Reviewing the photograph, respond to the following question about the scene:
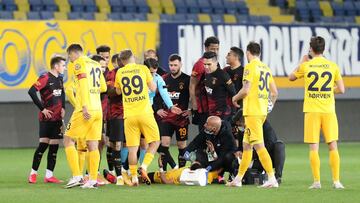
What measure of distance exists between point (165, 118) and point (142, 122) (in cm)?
228

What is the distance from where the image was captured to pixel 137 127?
579 inches

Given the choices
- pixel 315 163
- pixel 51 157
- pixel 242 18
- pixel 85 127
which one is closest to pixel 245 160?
pixel 315 163

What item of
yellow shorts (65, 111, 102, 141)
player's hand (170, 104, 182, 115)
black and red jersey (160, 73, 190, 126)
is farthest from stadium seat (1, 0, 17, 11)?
yellow shorts (65, 111, 102, 141)

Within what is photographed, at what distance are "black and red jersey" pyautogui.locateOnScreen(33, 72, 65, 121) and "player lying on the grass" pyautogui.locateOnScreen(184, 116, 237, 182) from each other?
7.23ft

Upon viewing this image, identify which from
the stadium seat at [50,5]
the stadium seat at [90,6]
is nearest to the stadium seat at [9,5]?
the stadium seat at [50,5]

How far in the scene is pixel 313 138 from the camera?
13.9 meters

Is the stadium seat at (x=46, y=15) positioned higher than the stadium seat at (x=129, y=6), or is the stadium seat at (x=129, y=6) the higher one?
the stadium seat at (x=129, y=6)

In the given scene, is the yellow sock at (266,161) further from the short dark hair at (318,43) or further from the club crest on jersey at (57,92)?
the club crest on jersey at (57,92)

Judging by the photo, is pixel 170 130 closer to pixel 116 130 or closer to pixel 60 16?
pixel 116 130

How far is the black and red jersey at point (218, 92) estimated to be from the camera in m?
15.6

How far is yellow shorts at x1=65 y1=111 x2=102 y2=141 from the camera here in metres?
14.2

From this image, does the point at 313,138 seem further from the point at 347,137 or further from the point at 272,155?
the point at 347,137

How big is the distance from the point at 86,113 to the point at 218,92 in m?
2.58

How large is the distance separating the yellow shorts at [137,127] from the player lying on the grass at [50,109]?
5.44ft
